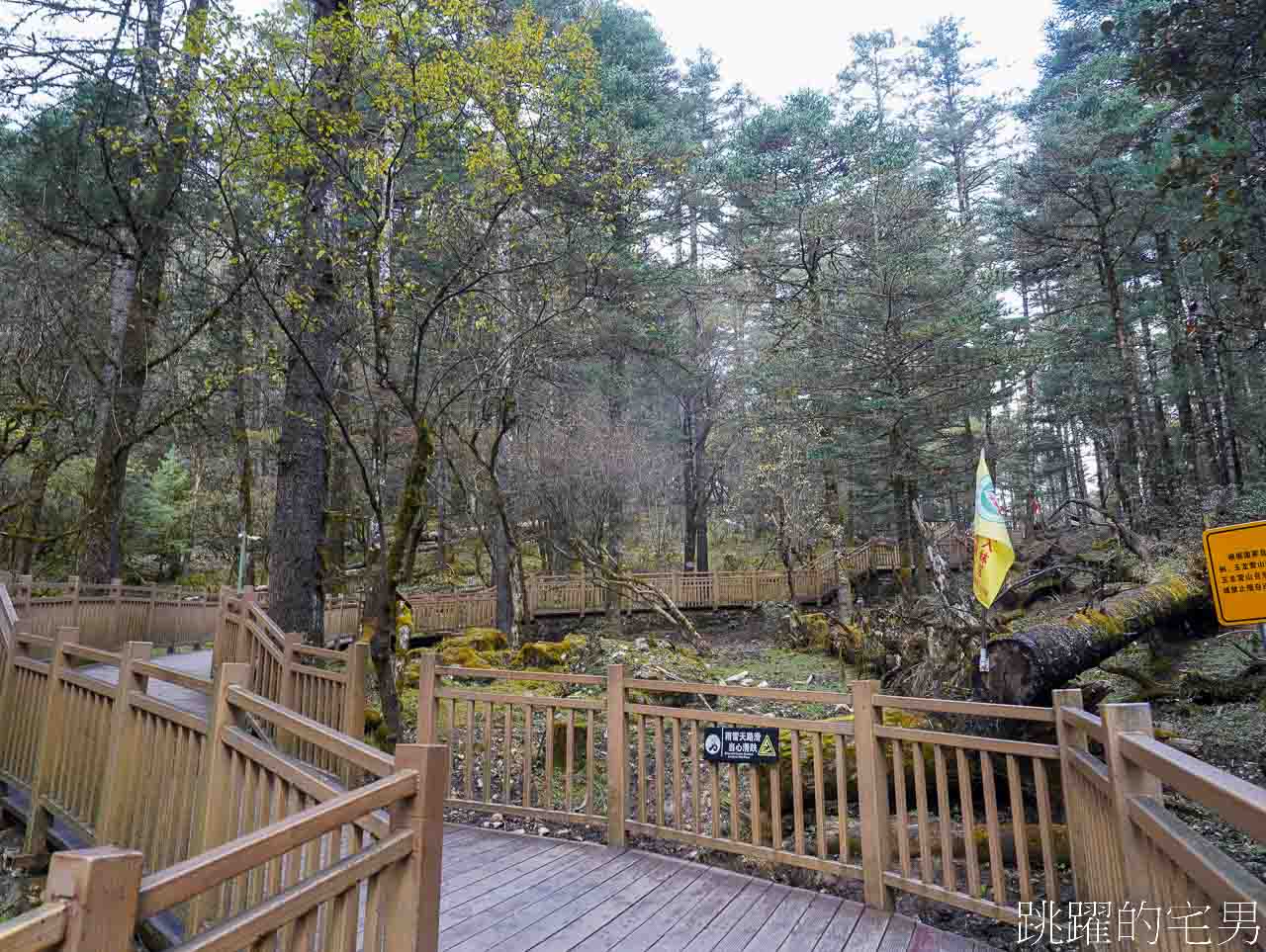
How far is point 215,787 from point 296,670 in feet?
9.19

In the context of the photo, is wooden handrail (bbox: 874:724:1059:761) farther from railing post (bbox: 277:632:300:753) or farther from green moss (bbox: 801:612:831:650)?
green moss (bbox: 801:612:831:650)

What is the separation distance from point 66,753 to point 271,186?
4.52 m

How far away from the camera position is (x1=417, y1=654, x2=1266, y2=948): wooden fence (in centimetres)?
178

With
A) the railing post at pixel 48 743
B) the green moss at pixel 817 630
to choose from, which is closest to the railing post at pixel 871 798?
the railing post at pixel 48 743

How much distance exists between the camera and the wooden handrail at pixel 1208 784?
130 centimetres

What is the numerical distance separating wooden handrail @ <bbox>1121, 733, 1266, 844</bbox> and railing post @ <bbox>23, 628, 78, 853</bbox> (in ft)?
17.1

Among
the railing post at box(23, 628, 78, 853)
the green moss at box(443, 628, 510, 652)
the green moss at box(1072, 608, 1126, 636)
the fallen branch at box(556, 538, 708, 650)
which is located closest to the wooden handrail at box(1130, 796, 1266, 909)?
the green moss at box(1072, 608, 1126, 636)

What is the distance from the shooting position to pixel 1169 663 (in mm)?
8578

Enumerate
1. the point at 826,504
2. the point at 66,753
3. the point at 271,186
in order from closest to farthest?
the point at 66,753
the point at 271,186
the point at 826,504

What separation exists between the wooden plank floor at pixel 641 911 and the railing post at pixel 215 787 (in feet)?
3.09

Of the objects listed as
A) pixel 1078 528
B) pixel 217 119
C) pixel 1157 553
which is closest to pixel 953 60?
pixel 1078 528

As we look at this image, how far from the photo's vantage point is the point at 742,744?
377 cm

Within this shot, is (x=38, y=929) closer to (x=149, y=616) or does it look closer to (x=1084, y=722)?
(x=1084, y=722)

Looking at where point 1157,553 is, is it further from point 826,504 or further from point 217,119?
point 217,119
